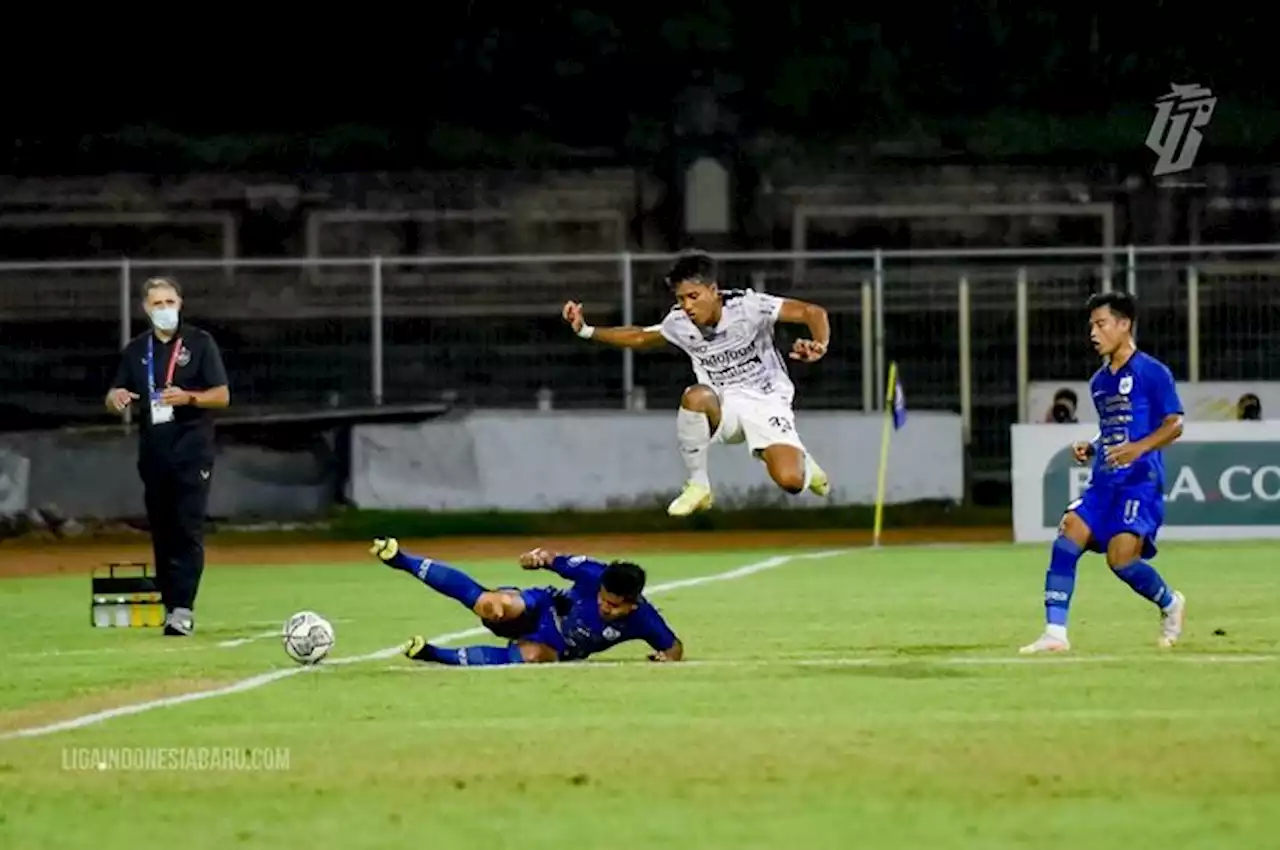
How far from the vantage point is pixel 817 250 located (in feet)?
126

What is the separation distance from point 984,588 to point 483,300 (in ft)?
46.4

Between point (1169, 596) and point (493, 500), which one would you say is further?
point (493, 500)

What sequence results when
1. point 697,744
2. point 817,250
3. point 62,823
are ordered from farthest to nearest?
1. point 817,250
2. point 697,744
3. point 62,823

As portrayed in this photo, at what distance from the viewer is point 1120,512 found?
14172 mm

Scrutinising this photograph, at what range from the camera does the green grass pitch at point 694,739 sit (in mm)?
8086

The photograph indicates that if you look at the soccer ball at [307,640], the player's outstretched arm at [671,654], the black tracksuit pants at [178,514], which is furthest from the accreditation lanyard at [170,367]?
the player's outstretched arm at [671,654]

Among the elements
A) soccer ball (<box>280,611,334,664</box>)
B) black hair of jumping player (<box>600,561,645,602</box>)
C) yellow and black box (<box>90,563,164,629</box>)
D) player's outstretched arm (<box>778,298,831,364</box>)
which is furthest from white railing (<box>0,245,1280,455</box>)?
Result: black hair of jumping player (<box>600,561,645,602</box>)

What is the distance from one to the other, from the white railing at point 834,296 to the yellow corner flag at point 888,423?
0.88 meters

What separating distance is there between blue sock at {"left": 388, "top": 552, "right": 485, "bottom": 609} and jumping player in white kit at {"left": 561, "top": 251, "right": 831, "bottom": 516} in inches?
98.5

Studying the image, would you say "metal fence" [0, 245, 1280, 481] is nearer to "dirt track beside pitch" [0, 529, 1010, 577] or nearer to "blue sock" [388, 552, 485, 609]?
"dirt track beside pitch" [0, 529, 1010, 577]

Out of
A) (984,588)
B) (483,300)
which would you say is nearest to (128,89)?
(483,300)

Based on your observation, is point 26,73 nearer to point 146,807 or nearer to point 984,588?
point 984,588

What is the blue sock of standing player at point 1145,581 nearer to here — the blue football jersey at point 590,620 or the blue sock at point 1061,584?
the blue sock at point 1061,584

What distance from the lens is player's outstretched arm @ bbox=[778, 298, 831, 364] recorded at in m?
15.0
